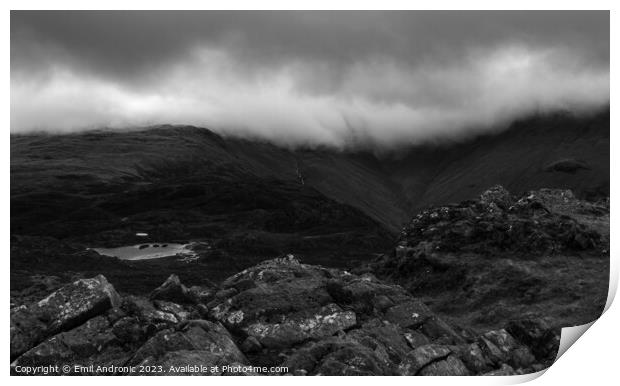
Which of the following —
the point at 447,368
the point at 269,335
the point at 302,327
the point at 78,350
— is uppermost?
the point at 302,327

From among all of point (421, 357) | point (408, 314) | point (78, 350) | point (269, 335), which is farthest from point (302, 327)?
point (78, 350)

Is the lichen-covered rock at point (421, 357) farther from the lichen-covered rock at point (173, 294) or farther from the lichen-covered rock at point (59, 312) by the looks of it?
Answer: the lichen-covered rock at point (59, 312)

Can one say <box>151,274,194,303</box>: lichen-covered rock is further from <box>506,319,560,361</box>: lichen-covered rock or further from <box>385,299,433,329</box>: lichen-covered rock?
<box>506,319,560,361</box>: lichen-covered rock

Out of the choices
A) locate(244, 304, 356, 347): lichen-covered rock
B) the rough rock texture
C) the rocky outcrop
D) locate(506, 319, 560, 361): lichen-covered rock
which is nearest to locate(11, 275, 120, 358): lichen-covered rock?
the rocky outcrop

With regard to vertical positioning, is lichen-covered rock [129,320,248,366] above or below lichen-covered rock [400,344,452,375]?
above

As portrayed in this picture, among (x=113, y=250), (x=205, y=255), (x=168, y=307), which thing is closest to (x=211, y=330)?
(x=168, y=307)

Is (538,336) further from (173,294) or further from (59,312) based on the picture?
(59,312)

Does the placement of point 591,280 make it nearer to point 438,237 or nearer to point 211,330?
point 438,237

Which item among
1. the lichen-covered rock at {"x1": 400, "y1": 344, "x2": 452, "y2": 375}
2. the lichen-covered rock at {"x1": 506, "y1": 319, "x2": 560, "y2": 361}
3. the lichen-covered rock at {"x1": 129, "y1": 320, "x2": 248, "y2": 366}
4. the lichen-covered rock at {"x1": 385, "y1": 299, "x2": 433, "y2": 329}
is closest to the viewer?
the lichen-covered rock at {"x1": 129, "y1": 320, "x2": 248, "y2": 366}
